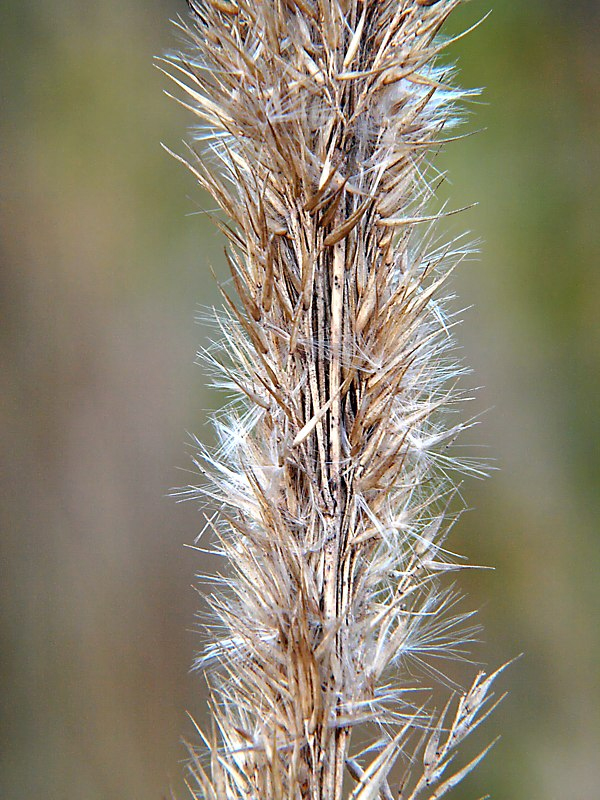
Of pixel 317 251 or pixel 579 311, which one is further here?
pixel 579 311

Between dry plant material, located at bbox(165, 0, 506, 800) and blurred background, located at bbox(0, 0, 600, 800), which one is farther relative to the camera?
blurred background, located at bbox(0, 0, 600, 800)

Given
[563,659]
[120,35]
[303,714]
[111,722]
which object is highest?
[120,35]

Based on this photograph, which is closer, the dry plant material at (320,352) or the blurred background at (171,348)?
the dry plant material at (320,352)

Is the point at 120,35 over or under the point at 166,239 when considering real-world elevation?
over

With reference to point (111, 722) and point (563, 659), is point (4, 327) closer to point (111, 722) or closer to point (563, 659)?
point (111, 722)

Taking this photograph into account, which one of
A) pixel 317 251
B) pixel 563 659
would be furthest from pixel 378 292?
pixel 563 659

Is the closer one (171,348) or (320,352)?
(320,352)
